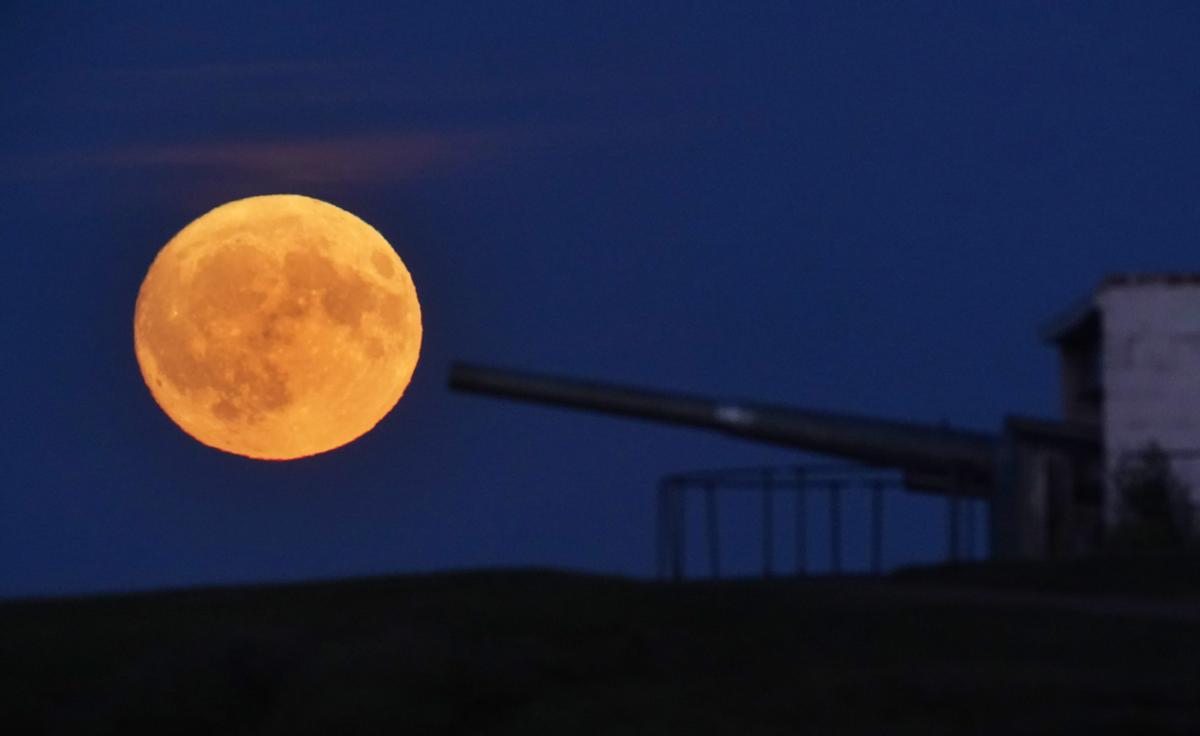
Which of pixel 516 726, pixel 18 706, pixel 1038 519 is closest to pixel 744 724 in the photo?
pixel 516 726

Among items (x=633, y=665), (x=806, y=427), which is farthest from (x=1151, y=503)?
(x=633, y=665)

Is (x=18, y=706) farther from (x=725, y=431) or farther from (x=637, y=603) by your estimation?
(x=725, y=431)

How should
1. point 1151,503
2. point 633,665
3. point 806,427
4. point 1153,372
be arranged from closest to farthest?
1. point 633,665
2. point 1151,503
3. point 1153,372
4. point 806,427

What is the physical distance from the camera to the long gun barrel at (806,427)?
113 ft

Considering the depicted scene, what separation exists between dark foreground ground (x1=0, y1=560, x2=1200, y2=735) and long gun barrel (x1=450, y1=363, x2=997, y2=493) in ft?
40.4

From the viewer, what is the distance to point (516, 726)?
16.2 meters

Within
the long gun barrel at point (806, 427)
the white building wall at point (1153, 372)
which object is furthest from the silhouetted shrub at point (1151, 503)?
the long gun barrel at point (806, 427)

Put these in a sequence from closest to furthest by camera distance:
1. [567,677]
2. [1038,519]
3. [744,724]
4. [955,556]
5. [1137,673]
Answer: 1. [744,724]
2. [1137,673]
3. [567,677]
4. [955,556]
5. [1038,519]

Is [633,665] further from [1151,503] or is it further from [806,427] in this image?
[806,427]

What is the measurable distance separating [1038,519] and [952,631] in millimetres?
15519

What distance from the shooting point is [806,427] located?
3491 centimetres

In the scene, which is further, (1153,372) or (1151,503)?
(1153,372)

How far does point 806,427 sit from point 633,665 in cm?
1742

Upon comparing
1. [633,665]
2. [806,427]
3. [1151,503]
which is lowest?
[633,665]
